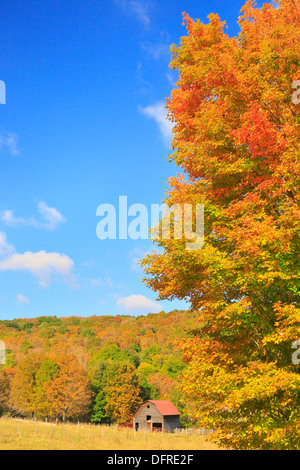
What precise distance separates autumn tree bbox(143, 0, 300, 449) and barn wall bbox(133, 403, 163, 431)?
61.3 meters

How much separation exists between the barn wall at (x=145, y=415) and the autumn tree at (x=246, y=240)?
61295 millimetres

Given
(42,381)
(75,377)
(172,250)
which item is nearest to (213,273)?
(172,250)

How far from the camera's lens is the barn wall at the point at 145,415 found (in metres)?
66.3

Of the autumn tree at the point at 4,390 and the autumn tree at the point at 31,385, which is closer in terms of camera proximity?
the autumn tree at the point at 31,385

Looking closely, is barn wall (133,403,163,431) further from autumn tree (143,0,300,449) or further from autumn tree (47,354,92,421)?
autumn tree (143,0,300,449)

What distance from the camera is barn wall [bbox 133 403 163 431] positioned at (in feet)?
218

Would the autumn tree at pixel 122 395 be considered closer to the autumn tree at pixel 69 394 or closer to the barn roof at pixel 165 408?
the autumn tree at pixel 69 394

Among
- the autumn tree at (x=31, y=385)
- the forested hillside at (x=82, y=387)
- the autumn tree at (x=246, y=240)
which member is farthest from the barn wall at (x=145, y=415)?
the autumn tree at (x=246, y=240)

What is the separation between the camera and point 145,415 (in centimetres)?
6712

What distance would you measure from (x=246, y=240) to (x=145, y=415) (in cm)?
6656

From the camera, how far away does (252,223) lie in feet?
30.5

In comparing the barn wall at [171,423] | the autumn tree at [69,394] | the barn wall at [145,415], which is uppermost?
the autumn tree at [69,394]

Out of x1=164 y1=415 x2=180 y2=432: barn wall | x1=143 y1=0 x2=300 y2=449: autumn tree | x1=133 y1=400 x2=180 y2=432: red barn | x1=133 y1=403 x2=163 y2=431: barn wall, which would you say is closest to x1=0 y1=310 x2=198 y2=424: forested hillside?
x1=133 y1=403 x2=163 y2=431: barn wall
